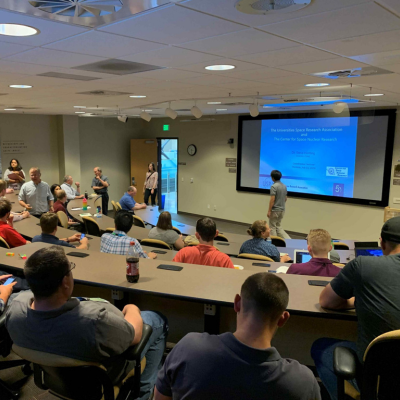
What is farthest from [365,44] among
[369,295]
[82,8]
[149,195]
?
[149,195]

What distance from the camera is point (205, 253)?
2975mm

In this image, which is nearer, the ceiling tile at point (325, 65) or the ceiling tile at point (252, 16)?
the ceiling tile at point (252, 16)

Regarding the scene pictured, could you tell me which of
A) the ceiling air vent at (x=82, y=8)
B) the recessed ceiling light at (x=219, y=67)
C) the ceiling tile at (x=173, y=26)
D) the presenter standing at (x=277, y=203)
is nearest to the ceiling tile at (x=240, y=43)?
the ceiling tile at (x=173, y=26)

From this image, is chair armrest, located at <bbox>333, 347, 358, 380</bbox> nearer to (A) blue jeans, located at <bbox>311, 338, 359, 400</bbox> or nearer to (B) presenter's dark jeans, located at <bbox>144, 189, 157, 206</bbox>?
(A) blue jeans, located at <bbox>311, 338, 359, 400</bbox>

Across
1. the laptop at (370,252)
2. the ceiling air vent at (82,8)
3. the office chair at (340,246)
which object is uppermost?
the ceiling air vent at (82,8)

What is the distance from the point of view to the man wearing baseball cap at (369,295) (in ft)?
5.30

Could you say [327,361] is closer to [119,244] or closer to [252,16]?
[252,16]

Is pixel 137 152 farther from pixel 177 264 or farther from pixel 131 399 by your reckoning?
pixel 131 399

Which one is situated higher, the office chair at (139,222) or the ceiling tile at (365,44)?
the ceiling tile at (365,44)

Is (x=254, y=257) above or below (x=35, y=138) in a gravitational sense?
below

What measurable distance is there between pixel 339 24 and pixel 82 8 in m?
1.40

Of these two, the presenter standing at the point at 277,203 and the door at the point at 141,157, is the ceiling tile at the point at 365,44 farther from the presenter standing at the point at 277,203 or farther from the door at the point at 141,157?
the door at the point at 141,157

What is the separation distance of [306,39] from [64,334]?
2213 mm

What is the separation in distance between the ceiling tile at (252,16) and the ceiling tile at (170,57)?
747 mm
